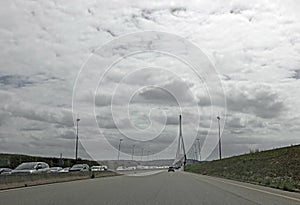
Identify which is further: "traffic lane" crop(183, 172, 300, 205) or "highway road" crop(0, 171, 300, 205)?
"traffic lane" crop(183, 172, 300, 205)

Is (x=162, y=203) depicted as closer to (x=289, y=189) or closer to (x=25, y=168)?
(x=289, y=189)

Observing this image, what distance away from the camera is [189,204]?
16.0m

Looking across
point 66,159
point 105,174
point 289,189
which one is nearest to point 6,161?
point 105,174

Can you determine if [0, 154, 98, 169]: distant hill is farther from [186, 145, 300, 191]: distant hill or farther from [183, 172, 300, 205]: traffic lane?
[183, 172, 300, 205]: traffic lane

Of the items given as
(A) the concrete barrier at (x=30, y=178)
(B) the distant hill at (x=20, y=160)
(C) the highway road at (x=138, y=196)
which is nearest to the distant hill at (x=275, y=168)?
(C) the highway road at (x=138, y=196)

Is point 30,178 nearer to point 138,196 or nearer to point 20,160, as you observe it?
point 138,196

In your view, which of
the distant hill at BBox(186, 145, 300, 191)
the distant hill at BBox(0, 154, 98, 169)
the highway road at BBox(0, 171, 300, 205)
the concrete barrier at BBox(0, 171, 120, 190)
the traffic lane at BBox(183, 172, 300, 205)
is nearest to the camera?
the highway road at BBox(0, 171, 300, 205)

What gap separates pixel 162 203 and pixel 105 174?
134 ft

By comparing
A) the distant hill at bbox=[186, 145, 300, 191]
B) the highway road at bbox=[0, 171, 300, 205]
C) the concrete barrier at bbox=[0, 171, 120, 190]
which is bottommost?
the highway road at bbox=[0, 171, 300, 205]

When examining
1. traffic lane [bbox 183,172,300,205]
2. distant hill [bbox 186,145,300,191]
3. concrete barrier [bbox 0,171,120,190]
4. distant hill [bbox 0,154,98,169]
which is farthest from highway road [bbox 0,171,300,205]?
distant hill [bbox 0,154,98,169]

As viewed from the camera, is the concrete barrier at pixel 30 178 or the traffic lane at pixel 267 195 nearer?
the traffic lane at pixel 267 195

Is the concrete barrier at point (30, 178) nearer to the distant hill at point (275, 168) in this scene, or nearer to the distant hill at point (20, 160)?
the distant hill at point (275, 168)

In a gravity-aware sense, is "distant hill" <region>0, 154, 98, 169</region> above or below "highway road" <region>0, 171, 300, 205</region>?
above

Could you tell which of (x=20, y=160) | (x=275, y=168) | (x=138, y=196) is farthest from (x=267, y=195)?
(x=20, y=160)
